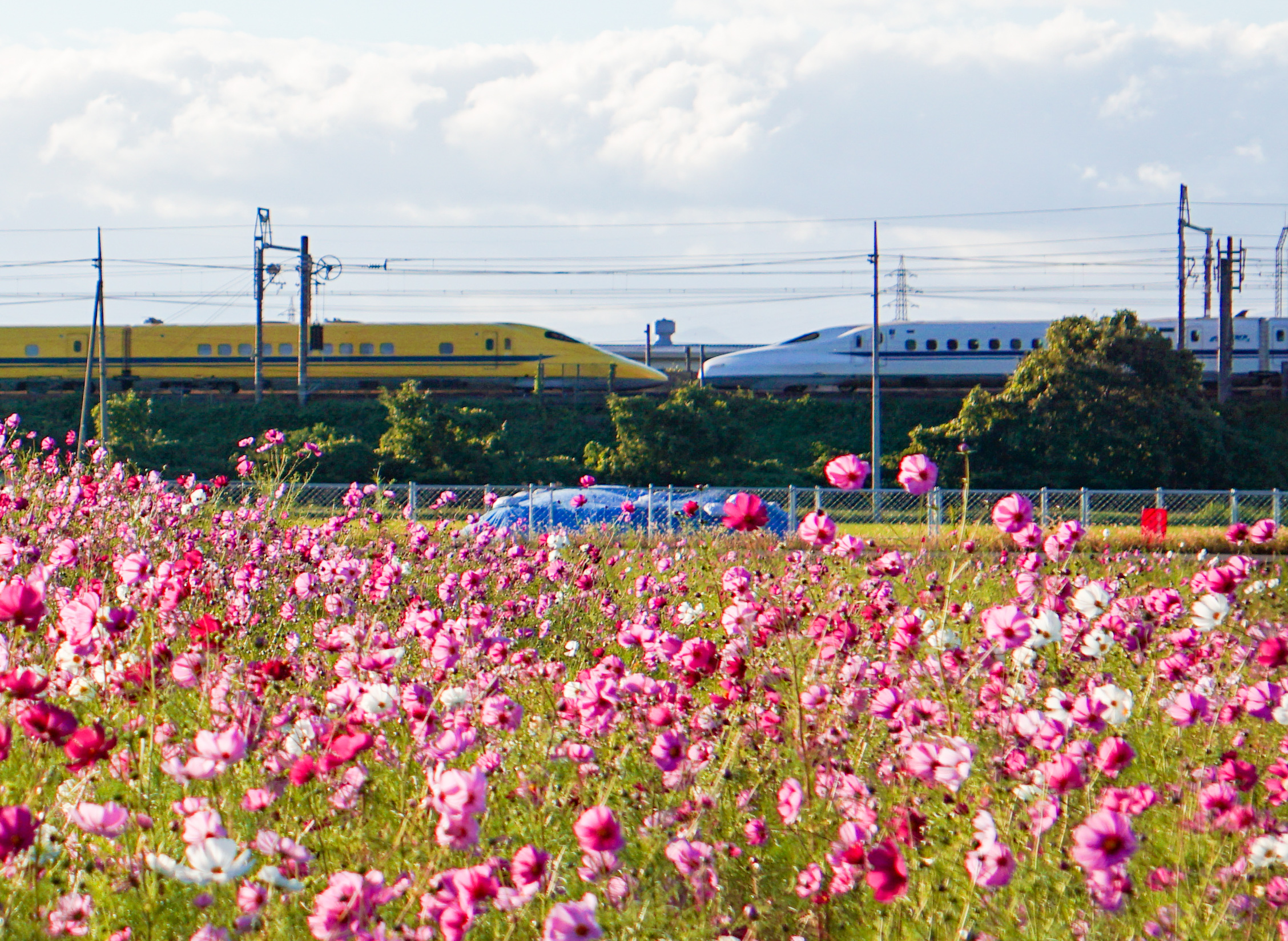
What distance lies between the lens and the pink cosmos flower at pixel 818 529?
3.21m

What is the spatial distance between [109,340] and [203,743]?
38576mm

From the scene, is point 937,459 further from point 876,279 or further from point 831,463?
point 831,463

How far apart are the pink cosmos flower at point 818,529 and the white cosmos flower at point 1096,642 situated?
882mm

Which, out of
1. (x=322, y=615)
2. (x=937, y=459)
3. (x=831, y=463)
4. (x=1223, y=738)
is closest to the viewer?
(x=831, y=463)

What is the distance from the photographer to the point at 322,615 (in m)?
6.10

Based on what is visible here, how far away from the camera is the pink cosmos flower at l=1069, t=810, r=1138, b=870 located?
6.82 feet

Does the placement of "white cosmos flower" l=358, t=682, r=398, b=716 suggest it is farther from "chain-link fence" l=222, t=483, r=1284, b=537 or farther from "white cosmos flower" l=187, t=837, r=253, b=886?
"chain-link fence" l=222, t=483, r=1284, b=537

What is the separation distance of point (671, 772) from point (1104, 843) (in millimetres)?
1009

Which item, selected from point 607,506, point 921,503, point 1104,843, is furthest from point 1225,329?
point 1104,843

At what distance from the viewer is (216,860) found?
2.01 m

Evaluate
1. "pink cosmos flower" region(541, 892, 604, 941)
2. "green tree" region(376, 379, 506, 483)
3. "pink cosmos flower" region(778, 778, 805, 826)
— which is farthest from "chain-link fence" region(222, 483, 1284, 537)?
"pink cosmos flower" region(541, 892, 604, 941)

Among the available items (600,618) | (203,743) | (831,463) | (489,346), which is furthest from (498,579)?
(489,346)

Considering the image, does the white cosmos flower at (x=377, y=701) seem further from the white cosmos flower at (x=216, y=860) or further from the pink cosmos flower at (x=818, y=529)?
the pink cosmos flower at (x=818, y=529)

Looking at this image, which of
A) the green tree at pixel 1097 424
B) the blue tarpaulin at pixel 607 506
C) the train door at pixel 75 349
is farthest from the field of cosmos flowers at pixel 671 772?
the train door at pixel 75 349
